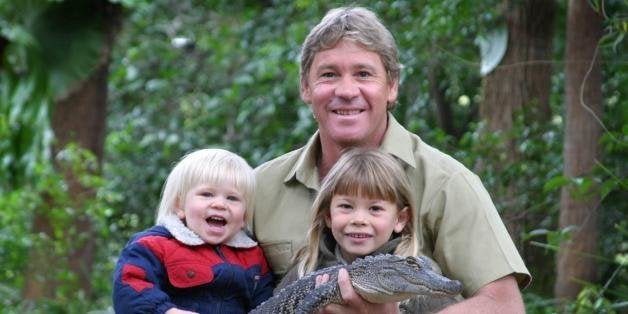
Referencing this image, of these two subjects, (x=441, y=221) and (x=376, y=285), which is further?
(x=441, y=221)

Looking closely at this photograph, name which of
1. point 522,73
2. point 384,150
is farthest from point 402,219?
point 522,73

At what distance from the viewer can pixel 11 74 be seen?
40.1ft

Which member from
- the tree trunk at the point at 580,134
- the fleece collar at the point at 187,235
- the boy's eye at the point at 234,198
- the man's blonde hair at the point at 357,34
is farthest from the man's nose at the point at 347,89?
the tree trunk at the point at 580,134

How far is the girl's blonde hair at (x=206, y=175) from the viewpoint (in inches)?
173

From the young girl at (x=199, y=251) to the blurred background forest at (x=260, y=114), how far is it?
1.75m

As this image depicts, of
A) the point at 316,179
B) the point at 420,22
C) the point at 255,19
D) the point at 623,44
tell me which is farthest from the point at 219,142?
the point at 316,179

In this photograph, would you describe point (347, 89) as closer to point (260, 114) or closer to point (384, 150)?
point (384, 150)

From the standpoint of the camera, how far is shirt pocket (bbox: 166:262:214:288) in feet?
14.2

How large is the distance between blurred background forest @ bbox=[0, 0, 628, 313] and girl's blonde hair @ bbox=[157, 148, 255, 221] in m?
1.74

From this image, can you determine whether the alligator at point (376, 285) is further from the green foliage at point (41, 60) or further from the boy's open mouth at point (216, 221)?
→ the green foliage at point (41, 60)

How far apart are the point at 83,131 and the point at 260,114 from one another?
1818 mm

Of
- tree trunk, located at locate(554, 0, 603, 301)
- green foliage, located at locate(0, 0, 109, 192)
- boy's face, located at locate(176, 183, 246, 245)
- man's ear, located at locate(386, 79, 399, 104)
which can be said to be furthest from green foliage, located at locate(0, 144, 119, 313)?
man's ear, located at locate(386, 79, 399, 104)

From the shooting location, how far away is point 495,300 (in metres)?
4.20

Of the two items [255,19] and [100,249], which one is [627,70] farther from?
[100,249]
